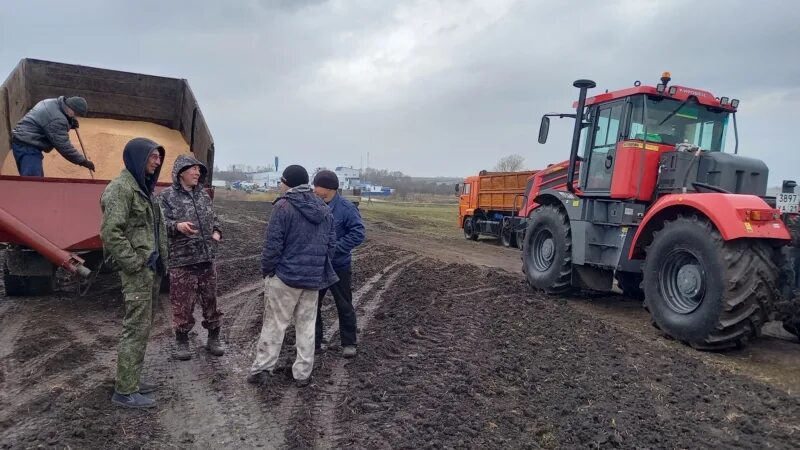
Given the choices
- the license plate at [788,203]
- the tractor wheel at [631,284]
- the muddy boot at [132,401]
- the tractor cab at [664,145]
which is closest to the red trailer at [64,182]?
Answer: the muddy boot at [132,401]

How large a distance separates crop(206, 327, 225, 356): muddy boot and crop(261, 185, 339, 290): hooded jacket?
3.56 feet

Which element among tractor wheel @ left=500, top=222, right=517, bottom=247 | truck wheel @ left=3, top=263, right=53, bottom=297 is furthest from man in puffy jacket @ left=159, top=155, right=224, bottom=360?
tractor wheel @ left=500, top=222, right=517, bottom=247

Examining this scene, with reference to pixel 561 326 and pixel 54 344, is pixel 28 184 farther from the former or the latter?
pixel 561 326

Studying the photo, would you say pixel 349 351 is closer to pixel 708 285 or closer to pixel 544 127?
pixel 708 285

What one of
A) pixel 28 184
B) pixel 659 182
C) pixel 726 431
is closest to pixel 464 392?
pixel 726 431

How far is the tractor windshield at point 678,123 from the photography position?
6.90m

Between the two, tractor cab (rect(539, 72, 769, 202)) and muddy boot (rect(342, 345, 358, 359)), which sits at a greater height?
tractor cab (rect(539, 72, 769, 202))

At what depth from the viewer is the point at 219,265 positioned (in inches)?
375

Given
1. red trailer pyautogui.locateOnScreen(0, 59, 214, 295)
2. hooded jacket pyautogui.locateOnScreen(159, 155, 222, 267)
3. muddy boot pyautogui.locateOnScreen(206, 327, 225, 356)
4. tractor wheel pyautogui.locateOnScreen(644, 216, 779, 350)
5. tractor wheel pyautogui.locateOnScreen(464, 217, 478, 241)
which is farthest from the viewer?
tractor wheel pyautogui.locateOnScreen(464, 217, 478, 241)

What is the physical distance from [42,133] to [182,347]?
10.6 ft

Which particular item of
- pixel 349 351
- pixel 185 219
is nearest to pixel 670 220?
pixel 349 351

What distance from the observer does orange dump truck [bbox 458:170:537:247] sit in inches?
651

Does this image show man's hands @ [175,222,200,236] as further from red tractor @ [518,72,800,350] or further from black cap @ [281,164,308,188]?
red tractor @ [518,72,800,350]

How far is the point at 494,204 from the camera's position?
1777 cm
